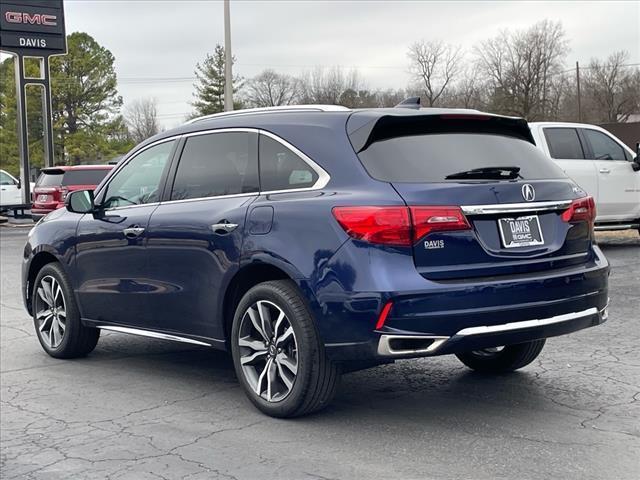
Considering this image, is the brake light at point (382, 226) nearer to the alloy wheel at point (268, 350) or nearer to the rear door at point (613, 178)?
the alloy wheel at point (268, 350)

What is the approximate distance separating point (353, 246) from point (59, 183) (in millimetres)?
17502

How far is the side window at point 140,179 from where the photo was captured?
616 centimetres

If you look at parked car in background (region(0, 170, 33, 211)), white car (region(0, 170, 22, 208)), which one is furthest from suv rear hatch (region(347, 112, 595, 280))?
white car (region(0, 170, 22, 208))

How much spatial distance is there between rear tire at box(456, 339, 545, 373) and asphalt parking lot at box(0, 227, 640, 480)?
10 centimetres

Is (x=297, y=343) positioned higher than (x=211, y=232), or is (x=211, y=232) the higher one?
(x=211, y=232)

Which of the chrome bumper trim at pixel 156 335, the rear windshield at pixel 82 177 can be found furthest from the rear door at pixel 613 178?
the rear windshield at pixel 82 177

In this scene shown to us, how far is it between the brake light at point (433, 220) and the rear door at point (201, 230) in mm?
1189

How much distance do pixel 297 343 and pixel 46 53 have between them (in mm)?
30232

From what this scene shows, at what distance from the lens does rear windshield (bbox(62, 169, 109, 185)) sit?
2070 cm

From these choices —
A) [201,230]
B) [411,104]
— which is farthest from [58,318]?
[411,104]

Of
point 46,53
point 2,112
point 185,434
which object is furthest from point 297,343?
point 2,112

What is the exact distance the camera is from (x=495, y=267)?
14.9ft

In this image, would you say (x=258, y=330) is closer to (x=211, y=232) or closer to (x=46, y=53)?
(x=211, y=232)

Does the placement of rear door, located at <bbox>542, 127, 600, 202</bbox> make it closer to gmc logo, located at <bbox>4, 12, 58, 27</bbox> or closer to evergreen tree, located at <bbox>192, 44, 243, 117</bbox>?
gmc logo, located at <bbox>4, 12, 58, 27</bbox>
